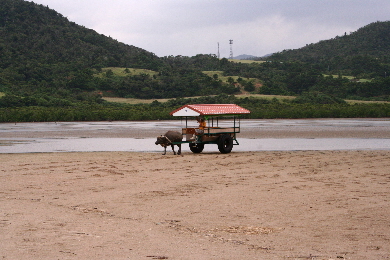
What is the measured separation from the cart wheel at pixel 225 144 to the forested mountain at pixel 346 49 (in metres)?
99.6

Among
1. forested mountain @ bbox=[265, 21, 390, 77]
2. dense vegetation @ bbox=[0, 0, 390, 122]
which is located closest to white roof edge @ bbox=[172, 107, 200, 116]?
dense vegetation @ bbox=[0, 0, 390, 122]

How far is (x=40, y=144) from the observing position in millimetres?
27141

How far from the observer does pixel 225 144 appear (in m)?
Answer: 22.6

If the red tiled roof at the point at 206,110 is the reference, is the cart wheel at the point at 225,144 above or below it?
below

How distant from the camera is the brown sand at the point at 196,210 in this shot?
287 inches

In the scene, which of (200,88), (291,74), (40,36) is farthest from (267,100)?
(40,36)

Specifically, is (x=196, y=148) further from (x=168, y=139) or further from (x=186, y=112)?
(x=168, y=139)

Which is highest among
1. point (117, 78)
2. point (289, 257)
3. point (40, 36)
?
point (40, 36)

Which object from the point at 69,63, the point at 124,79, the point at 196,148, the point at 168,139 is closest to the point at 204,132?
the point at 196,148

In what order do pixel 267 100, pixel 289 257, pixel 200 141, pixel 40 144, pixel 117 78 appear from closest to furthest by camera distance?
pixel 289 257 → pixel 200 141 → pixel 40 144 → pixel 267 100 → pixel 117 78

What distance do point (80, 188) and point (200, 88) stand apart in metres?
79.0

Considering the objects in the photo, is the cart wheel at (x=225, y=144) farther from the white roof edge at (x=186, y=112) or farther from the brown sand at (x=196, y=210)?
the brown sand at (x=196, y=210)

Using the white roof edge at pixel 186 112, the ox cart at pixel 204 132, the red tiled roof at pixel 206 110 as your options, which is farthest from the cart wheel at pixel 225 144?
the white roof edge at pixel 186 112

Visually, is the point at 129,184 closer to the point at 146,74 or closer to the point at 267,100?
the point at 267,100
